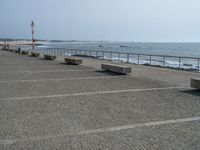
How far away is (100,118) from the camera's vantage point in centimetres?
747

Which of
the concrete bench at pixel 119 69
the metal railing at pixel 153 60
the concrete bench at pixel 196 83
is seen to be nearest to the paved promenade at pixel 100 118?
the concrete bench at pixel 196 83

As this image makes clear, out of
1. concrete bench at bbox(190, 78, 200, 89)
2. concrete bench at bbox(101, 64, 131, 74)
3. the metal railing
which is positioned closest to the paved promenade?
concrete bench at bbox(190, 78, 200, 89)

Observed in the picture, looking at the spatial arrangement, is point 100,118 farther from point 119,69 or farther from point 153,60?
point 153,60

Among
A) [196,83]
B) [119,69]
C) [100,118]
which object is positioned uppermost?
[196,83]

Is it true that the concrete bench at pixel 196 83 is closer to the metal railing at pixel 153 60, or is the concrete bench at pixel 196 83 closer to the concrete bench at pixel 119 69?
the concrete bench at pixel 119 69

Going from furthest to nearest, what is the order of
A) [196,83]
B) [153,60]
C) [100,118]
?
[153,60] → [196,83] → [100,118]

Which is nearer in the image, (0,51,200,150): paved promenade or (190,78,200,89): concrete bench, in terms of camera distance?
(0,51,200,150): paved promenade

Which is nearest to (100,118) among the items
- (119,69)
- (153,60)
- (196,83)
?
(196,83)

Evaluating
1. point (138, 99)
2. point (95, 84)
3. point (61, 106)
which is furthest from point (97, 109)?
point (95, 84)

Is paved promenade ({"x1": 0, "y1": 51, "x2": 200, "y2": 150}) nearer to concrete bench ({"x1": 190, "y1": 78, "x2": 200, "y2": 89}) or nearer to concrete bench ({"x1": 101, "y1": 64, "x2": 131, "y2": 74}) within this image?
concrete bench ({"x1": 190, "y1": 78, "x2": 200, "y2": 89})

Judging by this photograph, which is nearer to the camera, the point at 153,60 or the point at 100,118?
the point at 100,118

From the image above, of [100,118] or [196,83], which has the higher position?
[196,83]

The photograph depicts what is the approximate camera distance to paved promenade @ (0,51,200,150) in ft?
18.8

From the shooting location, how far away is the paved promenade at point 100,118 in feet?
18.8
